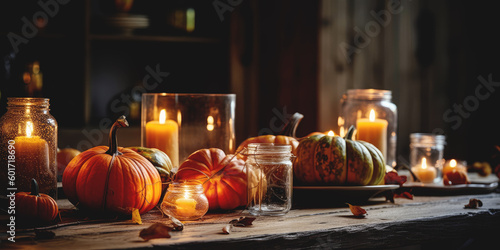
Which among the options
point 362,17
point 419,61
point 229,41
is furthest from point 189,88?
point 419,61

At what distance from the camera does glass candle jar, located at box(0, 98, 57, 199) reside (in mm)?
1009

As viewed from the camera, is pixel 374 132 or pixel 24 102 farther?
pixel 374 132

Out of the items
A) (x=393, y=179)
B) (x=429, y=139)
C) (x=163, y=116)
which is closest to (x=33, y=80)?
(x=163, y=116)

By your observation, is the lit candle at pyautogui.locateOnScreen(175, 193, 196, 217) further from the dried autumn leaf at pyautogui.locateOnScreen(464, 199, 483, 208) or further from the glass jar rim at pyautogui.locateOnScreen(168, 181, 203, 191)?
the dried autumn leaf at pyautogui.locateOnScreen(464, 199, 483, 208)

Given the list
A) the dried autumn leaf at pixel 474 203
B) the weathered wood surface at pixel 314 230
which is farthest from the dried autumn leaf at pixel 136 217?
the dried autumn leaf at pixel 474 203

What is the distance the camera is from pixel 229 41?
9.89ft

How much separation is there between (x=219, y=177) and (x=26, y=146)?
0.37m

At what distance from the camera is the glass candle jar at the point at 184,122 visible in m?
1.31

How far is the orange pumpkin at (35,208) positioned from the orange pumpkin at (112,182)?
0.29 ft

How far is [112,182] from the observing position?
989mm

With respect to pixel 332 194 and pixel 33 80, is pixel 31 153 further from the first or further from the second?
pixel 33 80

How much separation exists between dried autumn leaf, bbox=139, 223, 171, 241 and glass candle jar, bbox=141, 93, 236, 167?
491 mm

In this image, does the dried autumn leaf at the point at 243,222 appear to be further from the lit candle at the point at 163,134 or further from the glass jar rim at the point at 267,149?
the lit candle at the point at 163,134

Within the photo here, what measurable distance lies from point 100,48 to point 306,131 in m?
1.32
